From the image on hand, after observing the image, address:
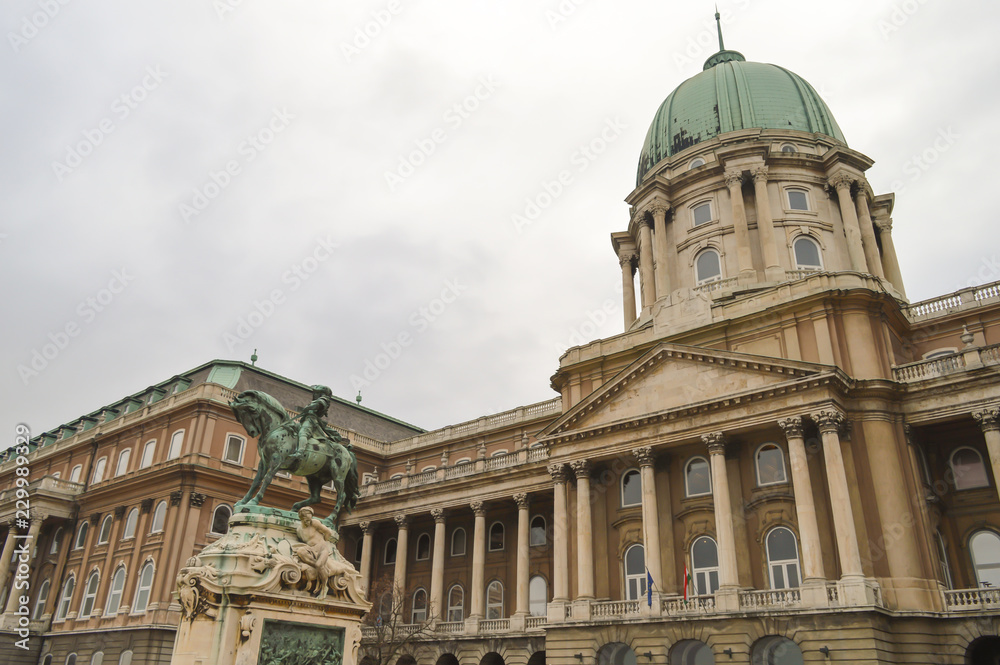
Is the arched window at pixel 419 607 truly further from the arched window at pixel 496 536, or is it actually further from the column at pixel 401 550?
the arched window at pixel 496 536

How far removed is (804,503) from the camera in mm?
28797

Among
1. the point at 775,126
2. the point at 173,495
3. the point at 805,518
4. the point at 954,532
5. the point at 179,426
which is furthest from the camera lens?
the point at 775,126

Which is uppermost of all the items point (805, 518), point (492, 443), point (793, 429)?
point (492, 443)

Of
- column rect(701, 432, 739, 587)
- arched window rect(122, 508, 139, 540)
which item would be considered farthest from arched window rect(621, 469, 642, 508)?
arched window rect(122, 508, 139, 540)

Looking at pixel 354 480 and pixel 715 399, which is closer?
pixel 354 480

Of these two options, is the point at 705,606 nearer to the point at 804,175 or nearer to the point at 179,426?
the point at 804,175

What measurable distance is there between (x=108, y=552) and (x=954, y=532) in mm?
46173

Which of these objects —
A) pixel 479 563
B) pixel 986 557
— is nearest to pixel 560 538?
pixel 479 563

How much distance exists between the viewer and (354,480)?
514 inches

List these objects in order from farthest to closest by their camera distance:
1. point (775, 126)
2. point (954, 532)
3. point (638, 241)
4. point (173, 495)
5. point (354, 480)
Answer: point (638, 241) < point (775, 126) < point (173, 495) < point (954, 532) < point (354, 480)

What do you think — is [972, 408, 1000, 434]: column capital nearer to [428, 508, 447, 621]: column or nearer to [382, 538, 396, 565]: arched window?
[428, 508, 447, 621]: column

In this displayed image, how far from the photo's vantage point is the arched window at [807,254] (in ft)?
151

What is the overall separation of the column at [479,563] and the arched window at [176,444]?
19.1 metres

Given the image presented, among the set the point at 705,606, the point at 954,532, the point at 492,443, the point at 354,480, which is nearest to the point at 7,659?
the point at 492,443
